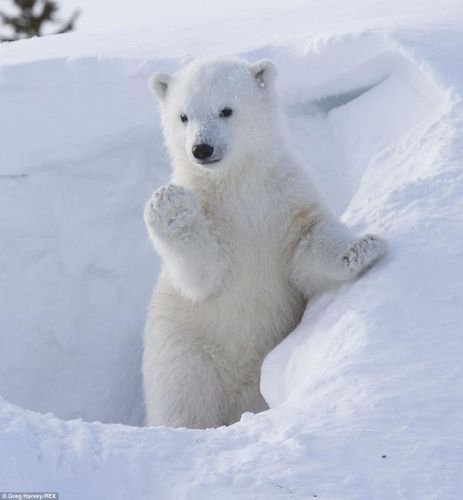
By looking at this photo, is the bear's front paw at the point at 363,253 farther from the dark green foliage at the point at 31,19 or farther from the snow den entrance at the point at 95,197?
the dark green foliage at the point at 31,19

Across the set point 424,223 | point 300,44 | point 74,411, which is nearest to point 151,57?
point 300,44

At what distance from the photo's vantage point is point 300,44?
211 inches

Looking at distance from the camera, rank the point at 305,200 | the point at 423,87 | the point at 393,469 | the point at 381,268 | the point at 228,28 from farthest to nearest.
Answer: the point at 228,28 → the point at 423,87 → the point at 305,200 → the point at 381,268 → the point at 393,469

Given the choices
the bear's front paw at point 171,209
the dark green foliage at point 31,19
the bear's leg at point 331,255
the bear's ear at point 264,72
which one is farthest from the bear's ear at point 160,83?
the dark green foliage at point 31,19

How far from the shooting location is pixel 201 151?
3977 millimetres

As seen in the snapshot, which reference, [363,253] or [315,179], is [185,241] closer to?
[363,253]

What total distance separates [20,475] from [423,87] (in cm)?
290

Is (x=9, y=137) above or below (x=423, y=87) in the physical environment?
below

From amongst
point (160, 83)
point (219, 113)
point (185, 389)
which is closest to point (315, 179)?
point (219, 113)

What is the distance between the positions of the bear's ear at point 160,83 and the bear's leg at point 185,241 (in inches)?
25.8

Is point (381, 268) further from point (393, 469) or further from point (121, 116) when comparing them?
point (121, 116)

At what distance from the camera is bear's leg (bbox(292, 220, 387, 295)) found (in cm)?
386

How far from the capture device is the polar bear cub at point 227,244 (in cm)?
405

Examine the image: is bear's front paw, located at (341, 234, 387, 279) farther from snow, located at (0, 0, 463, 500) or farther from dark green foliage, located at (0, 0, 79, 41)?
dark green foliage, located at (0, 0, 79, 41)
